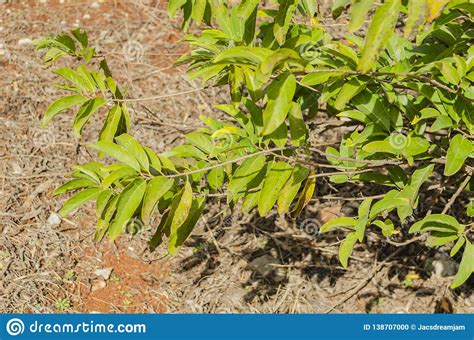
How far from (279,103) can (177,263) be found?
Result: 2.03m

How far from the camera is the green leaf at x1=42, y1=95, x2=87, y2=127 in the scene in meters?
2.40

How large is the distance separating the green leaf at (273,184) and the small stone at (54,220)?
1912 millimetres

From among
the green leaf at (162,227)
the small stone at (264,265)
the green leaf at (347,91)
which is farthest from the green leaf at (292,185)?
the small stone at (264,265)

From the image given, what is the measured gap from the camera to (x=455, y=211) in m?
3.61

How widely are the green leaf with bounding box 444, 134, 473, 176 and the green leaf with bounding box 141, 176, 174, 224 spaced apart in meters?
0.87

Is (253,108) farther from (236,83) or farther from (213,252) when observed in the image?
(213,252)

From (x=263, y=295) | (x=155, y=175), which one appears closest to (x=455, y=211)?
(x=263, y=295)

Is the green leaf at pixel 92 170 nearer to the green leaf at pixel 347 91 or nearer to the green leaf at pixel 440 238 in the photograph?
the green leaf at pixel 347 91

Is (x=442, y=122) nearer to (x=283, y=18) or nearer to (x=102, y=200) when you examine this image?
(x=283, y=18)

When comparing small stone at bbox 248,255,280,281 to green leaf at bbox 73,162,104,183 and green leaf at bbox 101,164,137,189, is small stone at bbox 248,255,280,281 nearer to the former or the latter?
green leaf at bbox 73,162,104,183

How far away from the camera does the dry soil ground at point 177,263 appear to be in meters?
3.44

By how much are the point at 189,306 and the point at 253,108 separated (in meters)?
1.49

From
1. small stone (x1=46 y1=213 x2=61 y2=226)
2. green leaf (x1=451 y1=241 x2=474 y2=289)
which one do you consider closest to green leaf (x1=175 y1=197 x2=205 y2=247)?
green leaf (x1=451 y1=241 x2=474 y2=289)

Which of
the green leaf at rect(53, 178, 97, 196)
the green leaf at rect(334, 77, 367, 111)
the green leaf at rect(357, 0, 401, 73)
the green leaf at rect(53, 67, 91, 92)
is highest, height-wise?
the green leaf at rect(357, 0, 401, 73)
